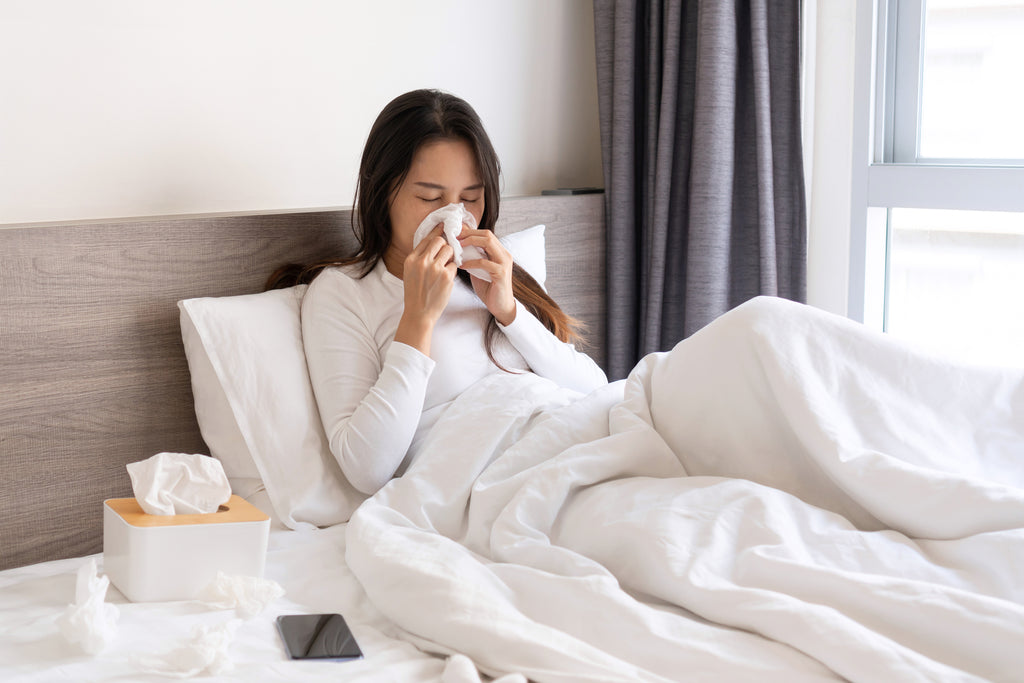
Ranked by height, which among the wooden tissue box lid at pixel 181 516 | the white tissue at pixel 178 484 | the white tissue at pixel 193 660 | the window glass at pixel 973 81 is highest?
the window glass at pixel 973 81

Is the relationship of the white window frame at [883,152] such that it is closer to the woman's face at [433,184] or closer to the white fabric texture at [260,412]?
the woman's face at [433,184]

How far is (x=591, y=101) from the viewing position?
285cm

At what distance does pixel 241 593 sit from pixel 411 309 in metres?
0.59

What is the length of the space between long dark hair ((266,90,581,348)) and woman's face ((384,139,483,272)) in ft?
0.04

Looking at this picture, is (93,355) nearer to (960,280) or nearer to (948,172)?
(948,172)

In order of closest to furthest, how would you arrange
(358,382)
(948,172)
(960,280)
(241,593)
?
(241,593) < (358,382) < (948,172) < (960,280)

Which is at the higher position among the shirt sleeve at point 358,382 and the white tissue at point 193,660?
the shirt sleeve at point 358,382

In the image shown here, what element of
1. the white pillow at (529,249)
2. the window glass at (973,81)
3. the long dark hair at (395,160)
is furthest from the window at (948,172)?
the long dark hair at (395,160)

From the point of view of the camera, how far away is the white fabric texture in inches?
64.9

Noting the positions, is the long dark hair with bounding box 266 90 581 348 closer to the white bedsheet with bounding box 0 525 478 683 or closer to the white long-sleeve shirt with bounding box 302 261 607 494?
the white long-sleeve shirt with bounding box 302 261 607 494

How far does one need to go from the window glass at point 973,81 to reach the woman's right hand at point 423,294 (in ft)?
4.62

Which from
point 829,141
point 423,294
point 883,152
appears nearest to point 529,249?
point 423,294

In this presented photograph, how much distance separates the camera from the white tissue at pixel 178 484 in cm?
133

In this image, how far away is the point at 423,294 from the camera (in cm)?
168
